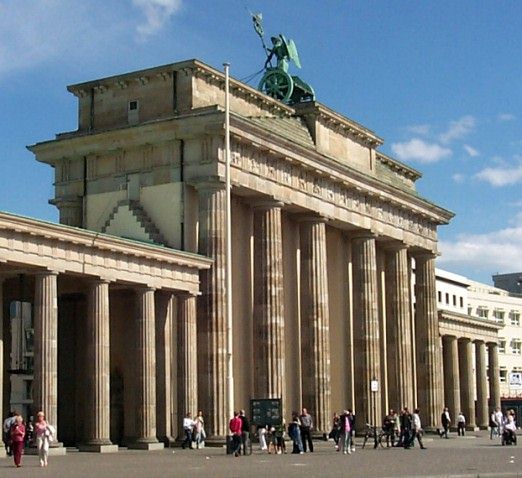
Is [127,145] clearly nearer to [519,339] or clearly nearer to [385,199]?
[385,199]

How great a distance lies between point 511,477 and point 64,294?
2712cm

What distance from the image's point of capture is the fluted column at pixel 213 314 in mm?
50031

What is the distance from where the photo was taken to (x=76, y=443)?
50.2 m

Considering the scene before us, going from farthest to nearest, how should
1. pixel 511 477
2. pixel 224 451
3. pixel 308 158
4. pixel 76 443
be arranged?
pixel 308 158, pixel 76 443, pixel 224 451, pixel 511 477

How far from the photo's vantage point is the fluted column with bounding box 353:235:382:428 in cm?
6500

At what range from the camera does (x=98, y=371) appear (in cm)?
4506

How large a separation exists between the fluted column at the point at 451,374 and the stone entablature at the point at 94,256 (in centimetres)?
3468

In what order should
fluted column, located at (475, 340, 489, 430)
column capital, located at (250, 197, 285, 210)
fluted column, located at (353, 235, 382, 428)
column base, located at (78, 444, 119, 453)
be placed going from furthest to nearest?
fluted column, located at (475, 340, 489, 430), fluted column, located at (353, 235, 382, 428), column capital, located at (250, 197, 285, 210), column base, located at (78, 444, 119, 453)

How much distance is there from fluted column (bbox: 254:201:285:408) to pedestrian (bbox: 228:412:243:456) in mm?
11693

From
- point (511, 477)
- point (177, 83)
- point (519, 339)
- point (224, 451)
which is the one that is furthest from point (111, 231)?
point (519, 339)

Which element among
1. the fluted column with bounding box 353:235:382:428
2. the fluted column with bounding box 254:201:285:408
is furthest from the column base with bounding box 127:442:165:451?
the fluted column with bounding box 353:235:382:428

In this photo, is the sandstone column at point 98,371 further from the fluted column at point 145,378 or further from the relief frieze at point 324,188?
the relief frieze at point 324,188

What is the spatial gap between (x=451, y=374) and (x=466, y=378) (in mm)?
7428

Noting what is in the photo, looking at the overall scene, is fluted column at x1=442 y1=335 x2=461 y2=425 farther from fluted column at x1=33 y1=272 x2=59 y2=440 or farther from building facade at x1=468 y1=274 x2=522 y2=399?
building facade at x1=468 y1=274 x2=522 y2=399
